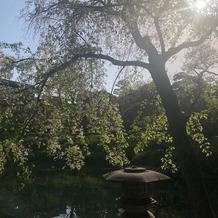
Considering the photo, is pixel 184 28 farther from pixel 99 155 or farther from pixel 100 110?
pixel 99 155

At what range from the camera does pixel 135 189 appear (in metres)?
7.09

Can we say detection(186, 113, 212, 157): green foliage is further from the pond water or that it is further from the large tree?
the pond water

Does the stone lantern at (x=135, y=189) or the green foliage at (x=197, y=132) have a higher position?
the green foliage at (x=197, y=132)

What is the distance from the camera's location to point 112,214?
17.1 meters

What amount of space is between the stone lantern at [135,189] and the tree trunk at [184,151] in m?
0.60

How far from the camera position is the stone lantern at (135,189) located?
22.4 feet

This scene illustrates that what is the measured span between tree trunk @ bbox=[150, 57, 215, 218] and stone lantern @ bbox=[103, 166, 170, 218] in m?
0.60

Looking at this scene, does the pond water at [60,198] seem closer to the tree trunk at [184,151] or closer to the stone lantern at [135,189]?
the stone lantern at [135,189]

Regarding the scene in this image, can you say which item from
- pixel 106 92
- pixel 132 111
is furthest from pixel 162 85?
pixel 132 111

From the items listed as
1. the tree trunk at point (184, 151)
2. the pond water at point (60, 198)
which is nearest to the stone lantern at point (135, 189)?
the tree trunk at point (184, 151)

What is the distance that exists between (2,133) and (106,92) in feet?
9.06

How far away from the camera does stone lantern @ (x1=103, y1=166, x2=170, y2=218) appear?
682 cm

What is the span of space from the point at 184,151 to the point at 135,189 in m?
1.36

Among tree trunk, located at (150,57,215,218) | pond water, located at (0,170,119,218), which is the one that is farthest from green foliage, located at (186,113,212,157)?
pond water, located at (0,170,119,218)
